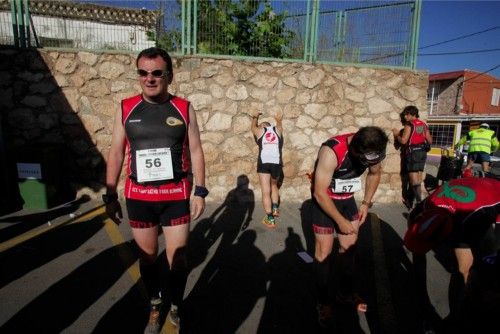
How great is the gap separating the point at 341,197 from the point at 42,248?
3845 millimetres

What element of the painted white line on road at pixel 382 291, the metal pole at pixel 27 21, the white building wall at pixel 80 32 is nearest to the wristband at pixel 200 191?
the painted white line on road at pixel 382 291

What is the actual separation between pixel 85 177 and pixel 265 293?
15.4ft

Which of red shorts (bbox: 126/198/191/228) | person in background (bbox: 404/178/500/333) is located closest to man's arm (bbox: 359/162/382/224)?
person in background (bbox: 404/178/500/333)

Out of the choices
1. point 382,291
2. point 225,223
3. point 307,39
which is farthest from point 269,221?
point 307,39

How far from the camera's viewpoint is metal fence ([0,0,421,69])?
652cm

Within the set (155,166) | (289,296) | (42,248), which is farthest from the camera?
(42,248)

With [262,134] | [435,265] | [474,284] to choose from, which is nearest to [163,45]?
[262,134]

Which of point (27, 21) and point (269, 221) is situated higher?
point (27, 21)

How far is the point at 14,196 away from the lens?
598 cm

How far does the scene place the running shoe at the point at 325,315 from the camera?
2824mm

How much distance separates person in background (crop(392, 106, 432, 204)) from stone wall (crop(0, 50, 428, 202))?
1.52ft

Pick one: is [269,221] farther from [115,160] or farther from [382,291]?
[115,160]

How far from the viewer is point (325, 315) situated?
2834 millimetres

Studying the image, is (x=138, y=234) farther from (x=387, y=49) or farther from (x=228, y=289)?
(x=387, y=49)
